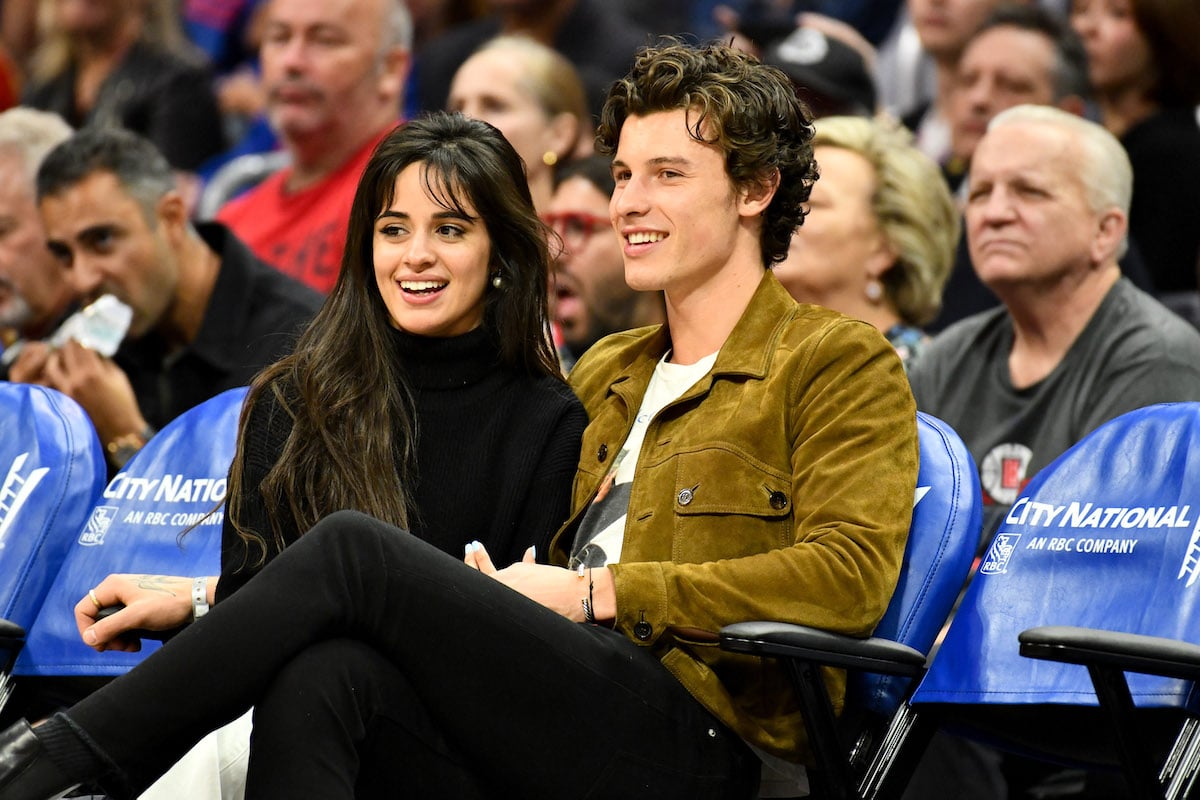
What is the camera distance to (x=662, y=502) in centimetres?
276

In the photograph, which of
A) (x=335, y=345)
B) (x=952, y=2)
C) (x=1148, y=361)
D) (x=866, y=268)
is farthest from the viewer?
(x=952, y=2)

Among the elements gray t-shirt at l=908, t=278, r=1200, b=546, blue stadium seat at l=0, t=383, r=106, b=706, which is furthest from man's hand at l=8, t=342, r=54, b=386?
gray t-shirt at l=908, t=278, r=1200, b=546

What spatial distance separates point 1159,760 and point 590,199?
259cm

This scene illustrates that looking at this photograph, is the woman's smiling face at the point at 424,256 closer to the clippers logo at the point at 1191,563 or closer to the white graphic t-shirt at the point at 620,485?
the white graphic t-shirt at the point at 620,485

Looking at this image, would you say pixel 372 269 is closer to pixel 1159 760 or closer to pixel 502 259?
pixel 502 259

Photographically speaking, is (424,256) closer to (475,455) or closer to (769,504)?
(475,455)

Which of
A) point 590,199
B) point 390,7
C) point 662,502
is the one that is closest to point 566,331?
point 590,199

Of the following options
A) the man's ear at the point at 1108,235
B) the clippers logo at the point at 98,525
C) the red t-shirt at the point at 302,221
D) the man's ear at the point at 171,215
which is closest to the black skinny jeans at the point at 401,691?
the clippers logo at the point at 98,525

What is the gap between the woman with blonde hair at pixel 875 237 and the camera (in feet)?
14.4

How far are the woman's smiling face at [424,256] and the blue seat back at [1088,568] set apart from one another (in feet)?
3.38

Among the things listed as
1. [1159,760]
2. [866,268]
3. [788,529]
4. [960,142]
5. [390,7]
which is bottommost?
[1159,760]

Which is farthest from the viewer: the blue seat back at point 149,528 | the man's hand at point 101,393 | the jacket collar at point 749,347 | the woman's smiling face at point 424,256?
the man's hand at point 101,393

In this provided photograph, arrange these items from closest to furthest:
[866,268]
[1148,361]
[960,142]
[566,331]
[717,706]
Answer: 1. [717,706]
2. [1148,361]
3. [866,268]
4. [566,331]
5. [960,142]

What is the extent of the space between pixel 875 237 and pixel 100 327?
→ 77.0 inches
